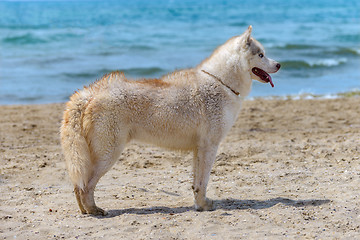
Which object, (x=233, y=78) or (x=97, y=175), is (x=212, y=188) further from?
(x=97, y=175)

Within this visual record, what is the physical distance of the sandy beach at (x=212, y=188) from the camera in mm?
4750

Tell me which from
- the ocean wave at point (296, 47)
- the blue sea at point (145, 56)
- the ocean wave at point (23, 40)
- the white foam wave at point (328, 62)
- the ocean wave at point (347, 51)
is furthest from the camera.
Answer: the ocean wave at point (23, 40)

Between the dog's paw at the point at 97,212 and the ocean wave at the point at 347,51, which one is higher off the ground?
the dog's paw at the point at 97,212

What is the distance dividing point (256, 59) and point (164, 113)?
120 centimetres

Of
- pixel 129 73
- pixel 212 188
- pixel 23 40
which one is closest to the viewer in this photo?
pixel 212 188

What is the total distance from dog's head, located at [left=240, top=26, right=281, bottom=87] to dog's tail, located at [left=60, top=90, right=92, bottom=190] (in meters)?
1.79

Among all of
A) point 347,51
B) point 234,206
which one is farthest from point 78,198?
point 347,51

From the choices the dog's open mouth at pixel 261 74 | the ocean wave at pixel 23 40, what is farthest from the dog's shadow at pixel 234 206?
the ocean wave at pixel 23 40

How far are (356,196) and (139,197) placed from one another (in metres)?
2.50

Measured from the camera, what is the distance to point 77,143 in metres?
4.99

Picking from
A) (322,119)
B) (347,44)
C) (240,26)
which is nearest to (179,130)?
(322,119)

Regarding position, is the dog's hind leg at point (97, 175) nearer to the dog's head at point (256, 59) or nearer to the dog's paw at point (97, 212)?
the dog's paw at point (97, 212)

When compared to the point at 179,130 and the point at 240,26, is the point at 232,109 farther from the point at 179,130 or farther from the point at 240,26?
the point at 240,26

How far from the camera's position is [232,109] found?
5.43 m
